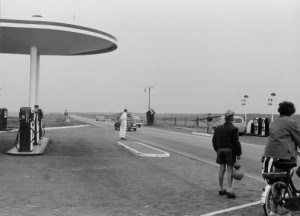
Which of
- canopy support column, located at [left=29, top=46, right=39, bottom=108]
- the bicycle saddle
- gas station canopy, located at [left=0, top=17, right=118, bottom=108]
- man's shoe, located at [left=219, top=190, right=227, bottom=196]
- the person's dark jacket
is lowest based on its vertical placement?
man's shoe, located at [left=219, top=190, right=227, bottom=196]

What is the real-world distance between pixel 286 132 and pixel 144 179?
4.99m

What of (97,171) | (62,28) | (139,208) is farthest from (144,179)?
(62,28)

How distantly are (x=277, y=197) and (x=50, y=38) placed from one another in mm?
14997

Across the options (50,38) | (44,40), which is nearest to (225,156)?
(50,38)

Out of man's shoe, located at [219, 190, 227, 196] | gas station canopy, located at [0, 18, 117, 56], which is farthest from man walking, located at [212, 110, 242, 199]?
gas station canopy, located at [0, 18, 117, 56]

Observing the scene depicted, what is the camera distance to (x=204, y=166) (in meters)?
14.5

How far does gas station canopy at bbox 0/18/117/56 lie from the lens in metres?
17.9

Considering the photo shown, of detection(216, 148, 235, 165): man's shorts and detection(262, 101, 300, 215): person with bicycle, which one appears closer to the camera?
detection(262, 101, 300, 215): person with bicycle

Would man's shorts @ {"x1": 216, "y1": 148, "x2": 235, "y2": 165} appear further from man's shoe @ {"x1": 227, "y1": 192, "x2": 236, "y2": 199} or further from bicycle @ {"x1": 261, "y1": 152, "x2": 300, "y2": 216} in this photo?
bicycle @ {"x1": 261, "y1": 152, "x2": 300, "y2": 216}

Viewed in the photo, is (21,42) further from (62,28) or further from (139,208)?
(139,208)

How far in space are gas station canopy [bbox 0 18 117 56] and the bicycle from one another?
43.5 ft

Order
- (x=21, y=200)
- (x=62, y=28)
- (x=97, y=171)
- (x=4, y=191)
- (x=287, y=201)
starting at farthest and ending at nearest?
(x=62, y=28) < (x=97, y=171) < (x=4, y=191) < (x=21, y=200) < (x=287, y=201)

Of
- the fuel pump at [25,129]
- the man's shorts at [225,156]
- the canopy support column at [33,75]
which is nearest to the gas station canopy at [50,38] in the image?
the canopy support column at [33,75]

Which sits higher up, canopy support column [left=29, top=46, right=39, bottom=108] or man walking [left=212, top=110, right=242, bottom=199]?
canopy support column [left=29, top=46, right=39, bottom=108]
